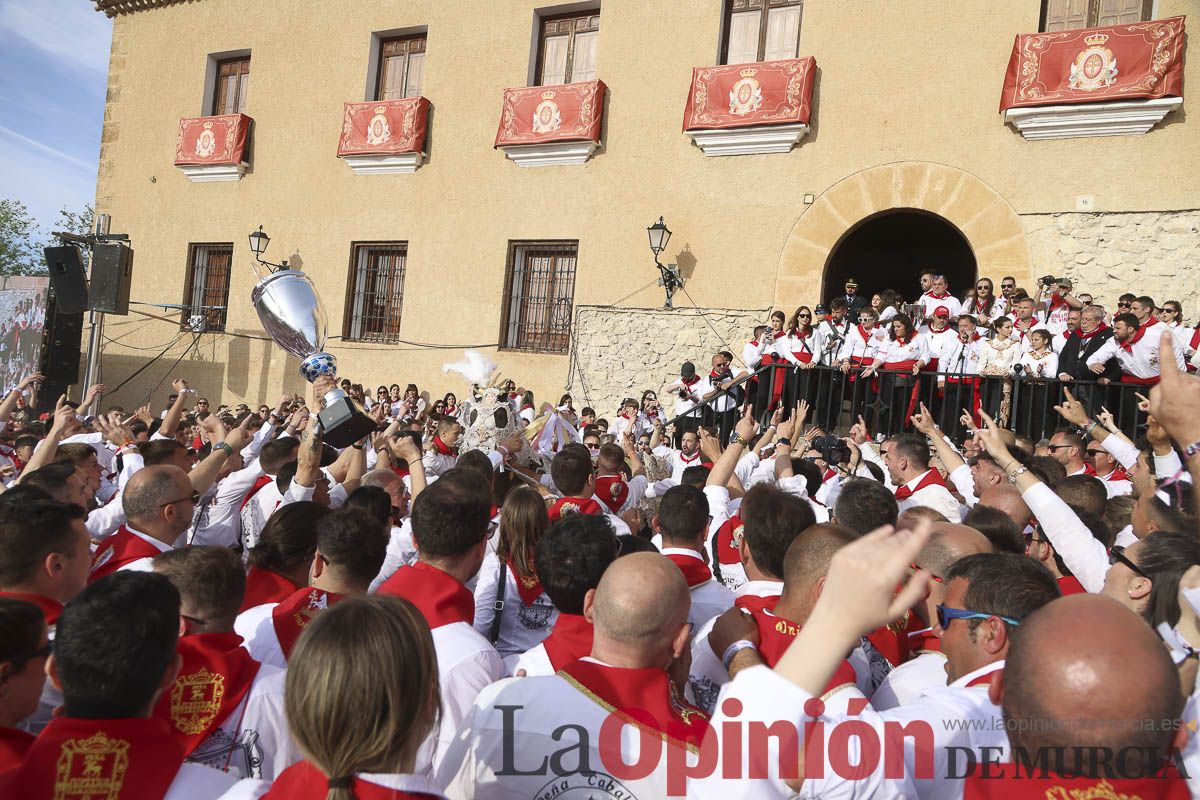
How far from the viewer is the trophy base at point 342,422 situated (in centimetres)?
379

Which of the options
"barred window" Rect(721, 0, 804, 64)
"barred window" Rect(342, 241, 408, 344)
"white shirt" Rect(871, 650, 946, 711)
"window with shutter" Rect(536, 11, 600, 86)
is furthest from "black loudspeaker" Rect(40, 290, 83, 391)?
"white shirt" Rect(871, 650, 946, 711)

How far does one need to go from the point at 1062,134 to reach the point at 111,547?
1156cm

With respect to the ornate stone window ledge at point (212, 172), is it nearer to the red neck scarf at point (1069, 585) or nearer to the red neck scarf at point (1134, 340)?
the red neck scarf at point (1134, 340)

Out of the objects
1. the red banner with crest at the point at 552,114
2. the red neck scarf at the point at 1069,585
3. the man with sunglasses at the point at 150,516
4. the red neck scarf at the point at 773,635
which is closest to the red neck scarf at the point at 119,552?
the man with sunglasses at the point at 150,516

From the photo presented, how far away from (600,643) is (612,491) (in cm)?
385

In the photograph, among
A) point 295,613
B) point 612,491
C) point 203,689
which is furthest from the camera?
point 612,491

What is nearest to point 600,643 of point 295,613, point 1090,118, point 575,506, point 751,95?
point 295,613

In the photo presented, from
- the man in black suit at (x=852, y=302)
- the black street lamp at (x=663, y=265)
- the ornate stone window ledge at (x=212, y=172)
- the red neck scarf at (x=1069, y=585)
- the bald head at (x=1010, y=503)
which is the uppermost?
the ornate stone window ledge at (x=212, y=172)

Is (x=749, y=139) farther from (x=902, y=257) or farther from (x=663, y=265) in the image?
(x=902, y=257)

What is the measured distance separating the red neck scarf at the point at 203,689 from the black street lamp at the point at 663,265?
11.0 m

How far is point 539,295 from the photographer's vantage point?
14.4 meters

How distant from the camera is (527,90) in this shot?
14.0 m

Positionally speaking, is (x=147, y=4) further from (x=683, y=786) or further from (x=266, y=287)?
(x=683, y=786)

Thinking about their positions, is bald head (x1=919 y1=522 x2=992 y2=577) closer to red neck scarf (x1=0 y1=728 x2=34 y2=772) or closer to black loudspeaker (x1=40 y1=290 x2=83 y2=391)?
red neck scarf (x1=0 y1=728 x2=34 y2=772)
